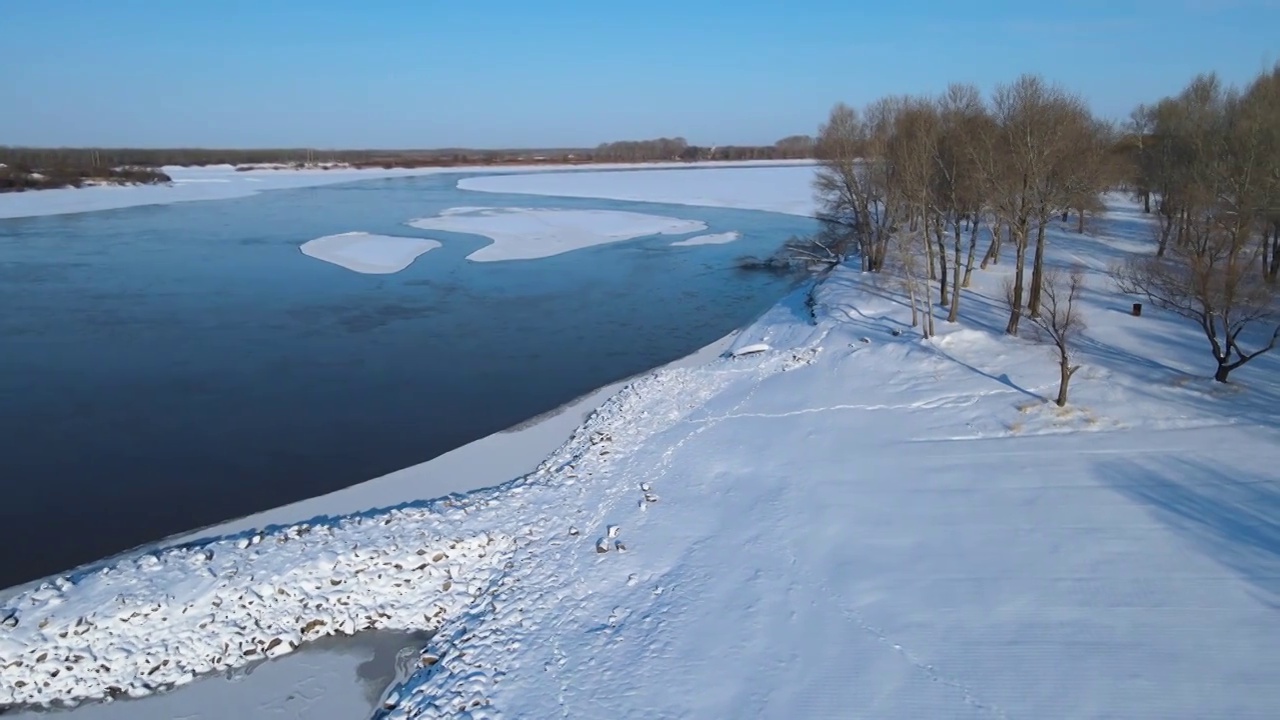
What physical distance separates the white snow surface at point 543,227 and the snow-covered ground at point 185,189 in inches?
820

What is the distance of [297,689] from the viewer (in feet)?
25.0

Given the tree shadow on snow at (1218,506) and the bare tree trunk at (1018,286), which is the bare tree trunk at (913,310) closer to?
the bare tree trunk at (1018,286)

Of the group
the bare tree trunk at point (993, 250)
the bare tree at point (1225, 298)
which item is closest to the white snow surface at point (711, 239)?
the bare tree trunk at point (993, 250)

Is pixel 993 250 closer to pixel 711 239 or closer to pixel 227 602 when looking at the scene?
pixel 711 239

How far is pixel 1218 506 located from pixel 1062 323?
592 cm

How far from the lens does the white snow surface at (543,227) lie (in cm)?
3272

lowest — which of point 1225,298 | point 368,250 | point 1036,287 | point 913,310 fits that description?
point 913,310

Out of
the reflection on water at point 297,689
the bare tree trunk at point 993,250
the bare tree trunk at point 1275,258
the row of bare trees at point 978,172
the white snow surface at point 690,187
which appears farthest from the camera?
the white snow surface at point 690,187

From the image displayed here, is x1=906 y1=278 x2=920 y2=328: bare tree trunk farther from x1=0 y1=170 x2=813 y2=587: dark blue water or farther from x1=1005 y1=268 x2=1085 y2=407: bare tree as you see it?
x1=0 y1=170 x2=813 y2=587: dark blue water

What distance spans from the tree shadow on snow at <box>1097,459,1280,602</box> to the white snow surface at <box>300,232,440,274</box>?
2291 centimetres

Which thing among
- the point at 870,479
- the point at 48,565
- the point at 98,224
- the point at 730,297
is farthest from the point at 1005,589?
the point at 98,224

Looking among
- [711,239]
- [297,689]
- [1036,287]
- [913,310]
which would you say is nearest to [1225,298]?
[1036,287]

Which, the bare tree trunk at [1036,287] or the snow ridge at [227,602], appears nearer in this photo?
the snow ridge at [227,602]

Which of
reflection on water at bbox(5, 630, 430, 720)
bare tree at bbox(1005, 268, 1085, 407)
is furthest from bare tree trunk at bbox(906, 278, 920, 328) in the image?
reflection on water at bbox(5, 630, 430, 720)
